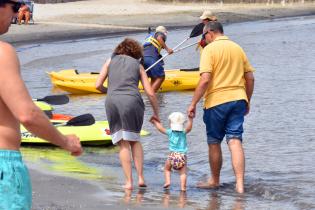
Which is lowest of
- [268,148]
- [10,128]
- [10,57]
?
[268,148]

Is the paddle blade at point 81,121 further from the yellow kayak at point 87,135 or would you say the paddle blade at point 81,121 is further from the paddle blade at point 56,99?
the paddle blade at point 56,99

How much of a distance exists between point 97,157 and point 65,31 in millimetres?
26411

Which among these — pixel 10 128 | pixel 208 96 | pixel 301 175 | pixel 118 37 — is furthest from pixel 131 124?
pixel 118 37

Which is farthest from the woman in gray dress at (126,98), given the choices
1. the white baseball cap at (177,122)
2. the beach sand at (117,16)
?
the beach sand at (117,16)

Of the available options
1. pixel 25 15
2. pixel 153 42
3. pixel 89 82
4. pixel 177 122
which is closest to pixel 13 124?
pixel 177 122

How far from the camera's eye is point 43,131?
3.90 meters

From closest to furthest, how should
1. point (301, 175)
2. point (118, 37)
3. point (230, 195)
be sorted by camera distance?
1. point (230, 195)
2. point (301, 175)
3. point (118, 37)

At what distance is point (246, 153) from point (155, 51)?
4.85m

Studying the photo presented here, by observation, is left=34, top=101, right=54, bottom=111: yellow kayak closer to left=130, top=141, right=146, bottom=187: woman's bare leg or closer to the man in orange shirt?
left=130, top=141, right=146, bottom=187: woman's bare leg

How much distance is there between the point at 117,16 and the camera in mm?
45844

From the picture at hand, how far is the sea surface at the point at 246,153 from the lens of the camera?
7.95 metres

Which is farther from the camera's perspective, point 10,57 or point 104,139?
point 104,139

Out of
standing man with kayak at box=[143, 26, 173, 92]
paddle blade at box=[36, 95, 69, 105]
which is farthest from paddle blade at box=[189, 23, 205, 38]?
paddle blade at box=[36, 95, 69, 105]

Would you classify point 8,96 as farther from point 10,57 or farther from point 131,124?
point 131,124
